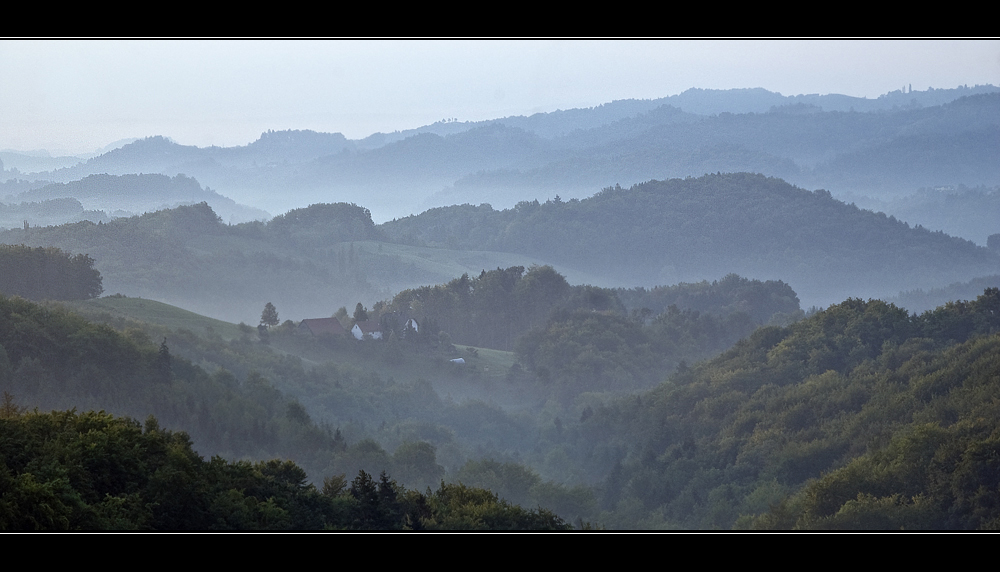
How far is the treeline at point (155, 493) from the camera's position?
18.4ft

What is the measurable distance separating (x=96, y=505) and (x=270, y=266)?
211ft

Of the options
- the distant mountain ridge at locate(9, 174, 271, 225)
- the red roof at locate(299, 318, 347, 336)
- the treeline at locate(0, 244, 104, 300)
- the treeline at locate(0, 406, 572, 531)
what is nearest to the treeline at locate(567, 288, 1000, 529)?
the treeline at locate(0, 406, 572, 531)

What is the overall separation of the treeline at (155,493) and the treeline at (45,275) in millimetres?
25988

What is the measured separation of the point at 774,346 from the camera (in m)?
30.9

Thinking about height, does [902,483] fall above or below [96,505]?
below

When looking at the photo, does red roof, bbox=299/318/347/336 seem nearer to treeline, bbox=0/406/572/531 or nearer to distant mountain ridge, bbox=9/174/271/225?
treeline, bbox=0/406/572/531

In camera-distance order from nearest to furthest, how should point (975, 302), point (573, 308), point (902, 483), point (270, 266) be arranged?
point (902, 483) → point (975, 302) → point (573, 308) → point (270, 266)

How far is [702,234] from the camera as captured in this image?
3268 inches

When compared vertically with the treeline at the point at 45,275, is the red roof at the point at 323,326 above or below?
below

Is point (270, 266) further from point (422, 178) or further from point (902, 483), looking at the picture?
point (902, 483)

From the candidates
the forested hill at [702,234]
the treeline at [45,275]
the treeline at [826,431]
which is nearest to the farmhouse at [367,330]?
the treeline at [45,275]

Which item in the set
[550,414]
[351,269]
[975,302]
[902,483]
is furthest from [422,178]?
[902,483]

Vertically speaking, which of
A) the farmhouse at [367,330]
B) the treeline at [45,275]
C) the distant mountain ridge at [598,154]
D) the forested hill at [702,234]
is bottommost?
the farmhouse at [367,330]

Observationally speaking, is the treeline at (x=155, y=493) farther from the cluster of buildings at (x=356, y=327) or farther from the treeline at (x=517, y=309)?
the treeline at (x=517, y=309)
